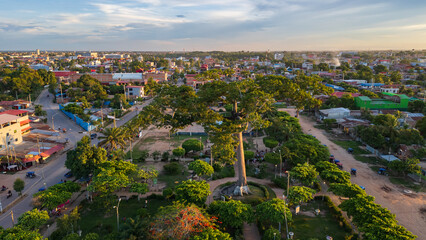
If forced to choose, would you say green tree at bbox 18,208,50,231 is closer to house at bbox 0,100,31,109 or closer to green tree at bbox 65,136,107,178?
green tree at bbox 65,136,107,178

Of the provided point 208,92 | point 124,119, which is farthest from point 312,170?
point 124,119

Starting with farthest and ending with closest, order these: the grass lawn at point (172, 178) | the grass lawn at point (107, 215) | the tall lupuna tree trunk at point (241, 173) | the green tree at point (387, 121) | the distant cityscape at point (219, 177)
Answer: the green tree at point (387, 121), the grass lawn at point (172, 178), the tall lupuna tree trunk at point (241, 173), the grass lawn at point (107, 215), the distant cityscape at point (219, 177)

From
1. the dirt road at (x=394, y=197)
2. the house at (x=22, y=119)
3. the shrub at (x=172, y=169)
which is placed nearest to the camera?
the dirt road at (x=394, y=197)

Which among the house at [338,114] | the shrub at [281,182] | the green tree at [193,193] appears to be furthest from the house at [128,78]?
the green tree at [193,193]

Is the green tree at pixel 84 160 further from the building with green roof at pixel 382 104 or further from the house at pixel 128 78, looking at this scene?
the house at pixel 128 78

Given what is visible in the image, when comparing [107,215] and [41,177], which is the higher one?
[41,177]

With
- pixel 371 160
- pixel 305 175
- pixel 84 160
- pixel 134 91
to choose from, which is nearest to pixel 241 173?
pixel 305 175

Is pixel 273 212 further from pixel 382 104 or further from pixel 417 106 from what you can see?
pixel 417 106
